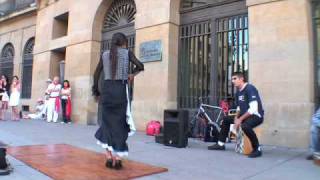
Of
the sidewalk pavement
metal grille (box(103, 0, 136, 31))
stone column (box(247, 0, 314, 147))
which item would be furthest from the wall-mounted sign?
stone column (box(247, 0, 314, 147))

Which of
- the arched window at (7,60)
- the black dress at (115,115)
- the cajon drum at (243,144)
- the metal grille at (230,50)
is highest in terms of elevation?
the arched window at (7,60)

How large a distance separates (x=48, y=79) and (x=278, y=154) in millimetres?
12661

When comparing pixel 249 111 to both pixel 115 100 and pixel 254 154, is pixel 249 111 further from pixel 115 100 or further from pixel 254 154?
pixel 115 100

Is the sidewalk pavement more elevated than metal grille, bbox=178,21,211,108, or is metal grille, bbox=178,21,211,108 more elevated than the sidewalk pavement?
metal grille, bbox=178,21,211,108

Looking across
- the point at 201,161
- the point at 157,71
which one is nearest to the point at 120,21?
the point at 157,71

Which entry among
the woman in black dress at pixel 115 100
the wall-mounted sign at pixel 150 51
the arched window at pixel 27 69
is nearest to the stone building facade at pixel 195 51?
the wall-mounted sign at pixel 150 51

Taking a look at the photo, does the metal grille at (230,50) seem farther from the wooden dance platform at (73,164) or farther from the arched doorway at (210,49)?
the wooden dance platform at (73,164)

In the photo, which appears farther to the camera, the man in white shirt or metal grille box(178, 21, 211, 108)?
the man in white shirt

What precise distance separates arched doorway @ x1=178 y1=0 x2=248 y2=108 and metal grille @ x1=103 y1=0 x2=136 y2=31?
2.49 metres

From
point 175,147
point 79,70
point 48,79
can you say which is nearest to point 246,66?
point 175,147

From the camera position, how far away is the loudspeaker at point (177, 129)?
28.3 feet

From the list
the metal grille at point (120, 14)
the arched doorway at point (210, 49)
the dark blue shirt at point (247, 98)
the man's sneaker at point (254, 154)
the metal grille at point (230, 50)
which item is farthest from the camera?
the metal grille at point (120, 14)

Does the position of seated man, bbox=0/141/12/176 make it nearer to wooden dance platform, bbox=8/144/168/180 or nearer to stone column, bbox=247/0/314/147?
wooden dance platform, bbox=8/144/168/180

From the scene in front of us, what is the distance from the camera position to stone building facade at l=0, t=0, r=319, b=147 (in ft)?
28.9
